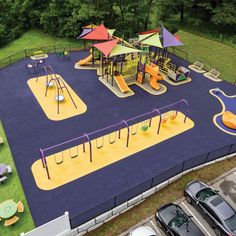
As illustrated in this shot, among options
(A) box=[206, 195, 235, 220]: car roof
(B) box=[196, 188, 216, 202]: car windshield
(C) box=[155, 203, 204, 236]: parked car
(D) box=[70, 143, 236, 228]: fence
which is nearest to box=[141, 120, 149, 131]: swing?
(D) box=[70, 143, 236, 228]: fence

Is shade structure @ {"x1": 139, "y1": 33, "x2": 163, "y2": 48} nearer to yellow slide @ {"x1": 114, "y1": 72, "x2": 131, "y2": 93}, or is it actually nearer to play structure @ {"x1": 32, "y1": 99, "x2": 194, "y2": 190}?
yellow slide @ {"x1": 114, "y1": 72, "x2": 131, "y2": 93}

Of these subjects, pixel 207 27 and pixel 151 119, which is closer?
pixel 151 119

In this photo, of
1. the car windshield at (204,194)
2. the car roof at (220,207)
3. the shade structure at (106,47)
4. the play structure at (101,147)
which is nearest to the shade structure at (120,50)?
the shade structure at (106,47)

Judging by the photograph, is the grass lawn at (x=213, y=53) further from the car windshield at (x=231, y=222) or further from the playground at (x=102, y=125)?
the car windshield at (x=231, y=222)

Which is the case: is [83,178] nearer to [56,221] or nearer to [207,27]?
[56,221]

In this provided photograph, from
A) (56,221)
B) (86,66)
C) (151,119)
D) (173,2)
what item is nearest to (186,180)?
(151,119)

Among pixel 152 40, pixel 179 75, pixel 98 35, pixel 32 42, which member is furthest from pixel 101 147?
pixel 32 42
